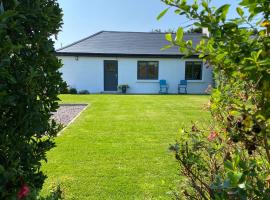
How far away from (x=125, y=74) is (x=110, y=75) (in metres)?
1.22

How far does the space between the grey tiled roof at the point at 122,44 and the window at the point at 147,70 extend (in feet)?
2.81

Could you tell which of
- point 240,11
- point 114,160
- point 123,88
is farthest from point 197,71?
point 240,11

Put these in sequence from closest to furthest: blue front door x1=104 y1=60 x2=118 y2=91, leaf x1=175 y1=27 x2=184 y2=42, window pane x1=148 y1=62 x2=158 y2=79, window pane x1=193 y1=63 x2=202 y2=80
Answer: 1. leaf x1=175 y1=27 x2=184 y2=42
2. blue front door x1=104 y1=60 x2=118 y2=91
3. window pane x1=148 y1=62 x2=158 y2=79
4. window pane x1=193 y1=63 x2=202 y2=80

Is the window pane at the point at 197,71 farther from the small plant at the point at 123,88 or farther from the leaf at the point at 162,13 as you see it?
the leaf at the point at 162,13

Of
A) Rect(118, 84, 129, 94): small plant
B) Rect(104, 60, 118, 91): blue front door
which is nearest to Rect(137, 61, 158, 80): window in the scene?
Rect(118, 84, 129, 94): small plant

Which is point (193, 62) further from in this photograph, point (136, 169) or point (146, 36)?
point (136, 169)

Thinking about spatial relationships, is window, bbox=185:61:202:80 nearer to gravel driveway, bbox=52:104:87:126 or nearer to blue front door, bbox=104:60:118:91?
blue front door, bbox=104:60:118:91

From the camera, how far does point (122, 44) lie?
26406mm

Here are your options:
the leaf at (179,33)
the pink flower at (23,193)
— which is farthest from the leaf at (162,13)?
the pink flower at (23,193)

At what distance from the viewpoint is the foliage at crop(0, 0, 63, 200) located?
1.95 m

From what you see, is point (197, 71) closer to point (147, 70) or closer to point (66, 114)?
point (147, 70)

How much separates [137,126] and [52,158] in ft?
12.3

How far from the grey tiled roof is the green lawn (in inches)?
596

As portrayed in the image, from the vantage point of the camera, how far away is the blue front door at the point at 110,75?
24.9 m
